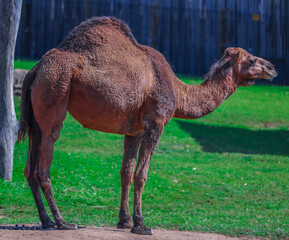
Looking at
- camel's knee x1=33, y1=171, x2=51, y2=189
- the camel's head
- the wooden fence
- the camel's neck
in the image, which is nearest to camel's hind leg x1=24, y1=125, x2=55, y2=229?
camel's knee x1=33, y1=171, x2=51, y2=189

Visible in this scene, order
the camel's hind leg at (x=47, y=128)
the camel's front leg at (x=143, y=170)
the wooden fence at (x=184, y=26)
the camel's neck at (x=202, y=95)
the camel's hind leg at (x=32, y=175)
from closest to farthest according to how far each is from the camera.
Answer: the camel's hind leg at (x=47, y=128) < the camel's hind leg at (x=32, y=175) < the camel's front leg at (x=143, y=170) < the camel's neck at (x=202, y=95) < the wooden fence at (x=184, y=26)

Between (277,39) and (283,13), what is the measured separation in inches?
44.1

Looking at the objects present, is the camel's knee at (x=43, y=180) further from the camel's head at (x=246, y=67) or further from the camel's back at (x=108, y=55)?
the camel's head at (x=246, y=67)

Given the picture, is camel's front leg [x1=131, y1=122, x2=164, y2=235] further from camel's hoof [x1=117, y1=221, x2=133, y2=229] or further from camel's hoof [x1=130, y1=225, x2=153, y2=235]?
camel's hoof [x1=117, y1=221, x2=133, y2=229]

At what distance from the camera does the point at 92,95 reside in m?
6.84

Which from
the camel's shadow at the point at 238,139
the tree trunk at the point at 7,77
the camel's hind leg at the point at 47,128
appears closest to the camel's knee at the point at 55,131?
the camel's hind leg at the point at 47,128

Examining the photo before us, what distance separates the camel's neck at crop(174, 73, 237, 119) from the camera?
25.7ft

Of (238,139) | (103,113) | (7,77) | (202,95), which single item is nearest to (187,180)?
(202,95)

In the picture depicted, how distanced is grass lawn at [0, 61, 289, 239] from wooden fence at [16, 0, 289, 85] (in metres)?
5.00

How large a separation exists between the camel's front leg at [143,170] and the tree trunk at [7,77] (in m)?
4.02

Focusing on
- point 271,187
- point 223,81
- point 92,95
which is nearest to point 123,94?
point 92,95

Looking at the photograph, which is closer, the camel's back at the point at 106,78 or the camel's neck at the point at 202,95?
the camel's back at the point at 106,78

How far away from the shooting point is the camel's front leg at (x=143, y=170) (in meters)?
7.15

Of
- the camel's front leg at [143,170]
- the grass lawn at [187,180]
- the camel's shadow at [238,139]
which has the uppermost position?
A: the camel's front leg at [143,170]
